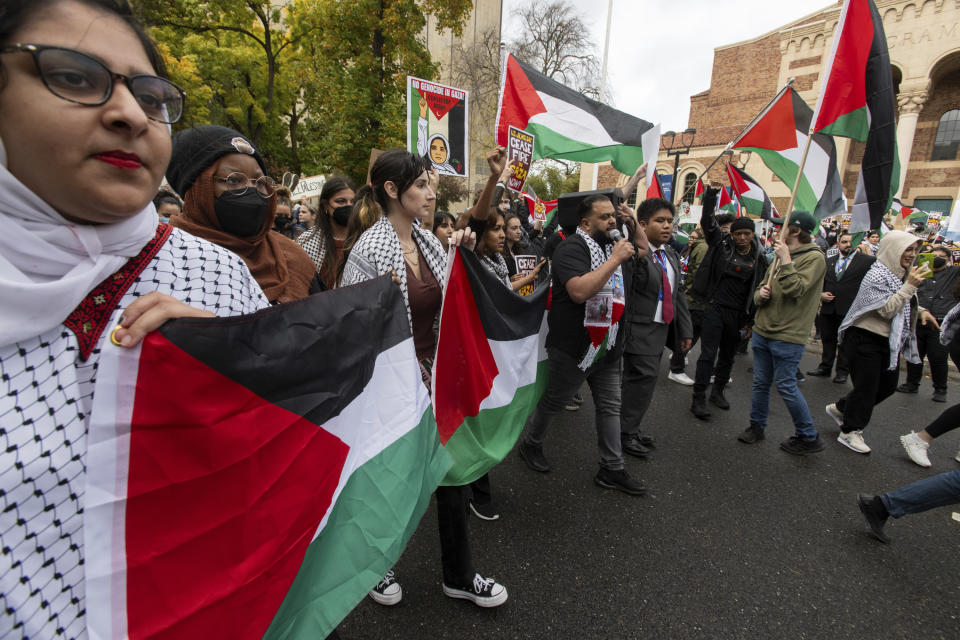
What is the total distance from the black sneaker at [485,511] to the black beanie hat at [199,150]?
234cm

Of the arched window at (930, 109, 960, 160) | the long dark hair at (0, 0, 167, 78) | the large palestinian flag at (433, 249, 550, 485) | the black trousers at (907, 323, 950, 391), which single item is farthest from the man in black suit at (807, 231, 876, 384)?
the arched window at (930, 109, 960, 160)

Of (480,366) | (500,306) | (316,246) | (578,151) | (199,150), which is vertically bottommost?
(480,366)

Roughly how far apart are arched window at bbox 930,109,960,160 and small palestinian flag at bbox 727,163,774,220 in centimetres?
2849

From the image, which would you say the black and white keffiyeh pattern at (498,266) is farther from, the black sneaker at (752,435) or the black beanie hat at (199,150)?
the black sneaker at (752,435)

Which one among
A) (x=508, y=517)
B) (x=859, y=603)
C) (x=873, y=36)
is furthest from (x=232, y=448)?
(x=873, y=36)

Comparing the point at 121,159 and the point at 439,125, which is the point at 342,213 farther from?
the point at 439,125

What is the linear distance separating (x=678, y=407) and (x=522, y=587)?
318cm

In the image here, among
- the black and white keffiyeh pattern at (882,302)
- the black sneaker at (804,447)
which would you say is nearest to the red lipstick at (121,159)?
the black sneaker at (804,447)

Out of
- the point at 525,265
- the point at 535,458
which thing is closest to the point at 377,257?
the point at 535,458

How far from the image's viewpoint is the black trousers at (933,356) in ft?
17.5

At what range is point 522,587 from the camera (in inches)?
90.7

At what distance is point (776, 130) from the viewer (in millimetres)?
4992

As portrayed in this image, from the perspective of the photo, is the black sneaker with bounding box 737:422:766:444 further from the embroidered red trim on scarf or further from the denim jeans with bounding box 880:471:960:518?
the embroidered red trim on scarf

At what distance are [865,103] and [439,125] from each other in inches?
156
